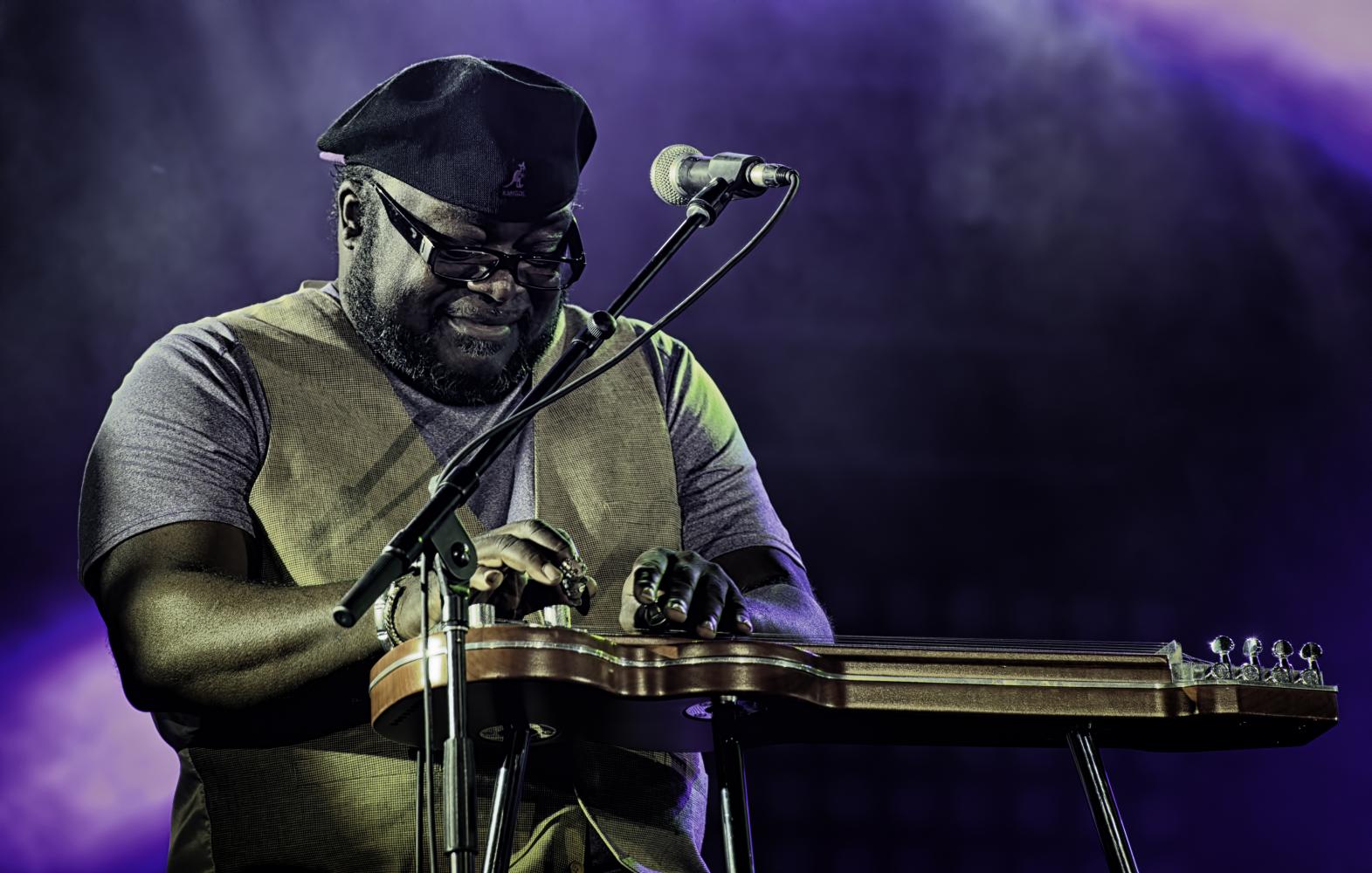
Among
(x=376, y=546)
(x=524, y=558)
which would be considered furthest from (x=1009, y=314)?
(x=524, y=558)

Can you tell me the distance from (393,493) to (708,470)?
834mm

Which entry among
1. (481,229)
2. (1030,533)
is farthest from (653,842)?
(1030,533)

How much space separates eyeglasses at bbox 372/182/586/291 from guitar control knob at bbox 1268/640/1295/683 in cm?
171

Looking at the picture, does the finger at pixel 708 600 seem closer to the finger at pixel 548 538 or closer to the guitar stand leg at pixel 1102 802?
the finger at pixel 548 538

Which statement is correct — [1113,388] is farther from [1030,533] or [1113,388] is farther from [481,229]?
[481,229]

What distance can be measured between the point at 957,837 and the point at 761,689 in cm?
296

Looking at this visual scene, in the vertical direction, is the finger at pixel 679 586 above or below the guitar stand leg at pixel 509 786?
above

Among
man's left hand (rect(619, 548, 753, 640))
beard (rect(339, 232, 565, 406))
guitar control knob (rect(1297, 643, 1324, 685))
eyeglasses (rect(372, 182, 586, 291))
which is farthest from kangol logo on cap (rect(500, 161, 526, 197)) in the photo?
guitar control knob (rect(1297, 643, 1324, 685))

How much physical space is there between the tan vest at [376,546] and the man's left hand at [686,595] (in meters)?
0.49

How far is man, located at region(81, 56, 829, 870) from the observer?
8.91 feet

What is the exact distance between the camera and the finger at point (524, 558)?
88.6 inches

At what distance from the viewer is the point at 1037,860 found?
16.1ft

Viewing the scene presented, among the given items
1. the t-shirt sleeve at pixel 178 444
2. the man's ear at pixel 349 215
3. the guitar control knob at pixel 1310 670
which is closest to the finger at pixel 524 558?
the t-shirt sleeve at pixel 178 444

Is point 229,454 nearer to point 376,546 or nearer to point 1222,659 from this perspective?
point 376,546
